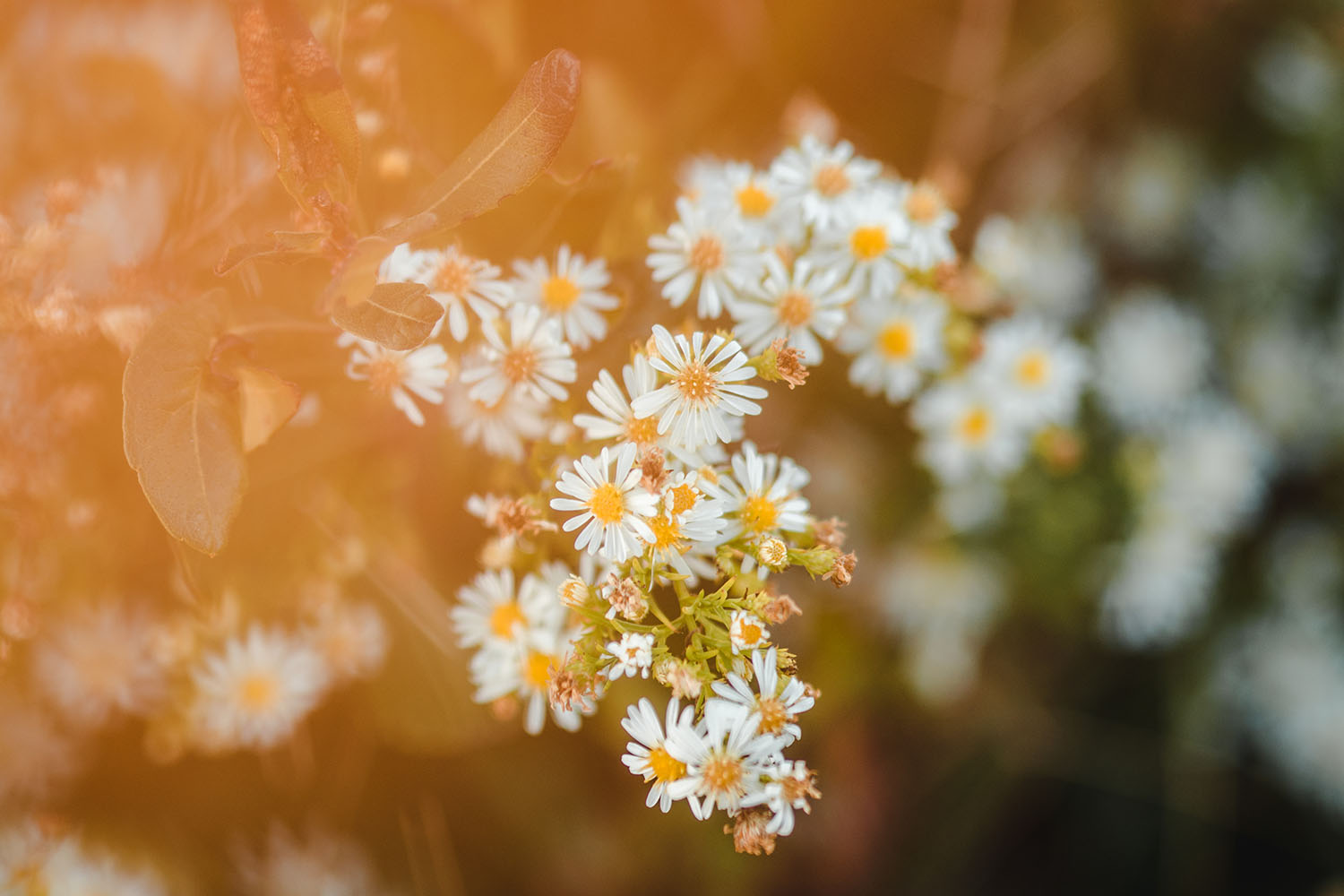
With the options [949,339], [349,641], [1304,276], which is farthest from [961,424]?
[1304,276]

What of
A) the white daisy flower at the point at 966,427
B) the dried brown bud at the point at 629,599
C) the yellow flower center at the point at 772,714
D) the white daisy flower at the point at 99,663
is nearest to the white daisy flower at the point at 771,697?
Answer: the yellow flower center at the point at 772,714

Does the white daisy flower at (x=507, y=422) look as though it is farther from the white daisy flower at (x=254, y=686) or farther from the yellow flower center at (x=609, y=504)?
the white daisy flower at (x=254, y=686)

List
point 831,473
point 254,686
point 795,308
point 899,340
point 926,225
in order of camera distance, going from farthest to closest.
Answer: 1. point 831,473
2. point 254,686
3. point 899,340
4. point 926,225
5. point 795,308

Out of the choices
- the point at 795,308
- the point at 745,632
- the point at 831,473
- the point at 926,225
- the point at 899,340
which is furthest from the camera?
the point at 831,473

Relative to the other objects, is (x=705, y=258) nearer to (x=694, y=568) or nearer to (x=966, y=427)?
(x=694, y=568)

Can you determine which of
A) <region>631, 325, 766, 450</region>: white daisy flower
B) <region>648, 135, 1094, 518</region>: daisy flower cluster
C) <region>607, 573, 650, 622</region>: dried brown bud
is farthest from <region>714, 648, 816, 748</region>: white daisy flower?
<region>648, 135, 1094, 518</region>: daisy flower cluster

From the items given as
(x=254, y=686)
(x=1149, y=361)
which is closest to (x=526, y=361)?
(x=254, y=686)
